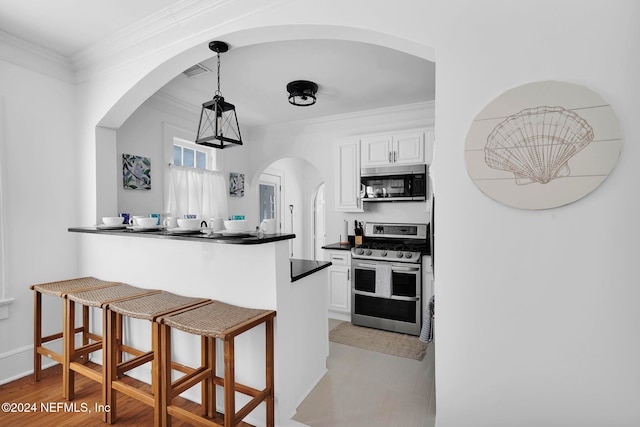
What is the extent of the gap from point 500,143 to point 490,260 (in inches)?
20.3

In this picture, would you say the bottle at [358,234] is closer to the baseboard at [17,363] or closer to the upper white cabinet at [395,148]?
the upper white cabinet at [395,148]

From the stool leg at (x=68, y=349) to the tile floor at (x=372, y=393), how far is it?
1.60 metres

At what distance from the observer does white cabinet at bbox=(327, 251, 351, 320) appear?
3771mm

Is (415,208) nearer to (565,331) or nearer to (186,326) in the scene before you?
(565,331)

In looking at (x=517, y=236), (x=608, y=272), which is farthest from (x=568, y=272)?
(x=517, y=236)

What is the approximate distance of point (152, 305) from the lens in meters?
1.95

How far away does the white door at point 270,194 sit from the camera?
5555 millimetres

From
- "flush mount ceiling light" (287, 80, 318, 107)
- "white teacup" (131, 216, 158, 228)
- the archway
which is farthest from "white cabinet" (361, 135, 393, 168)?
"white teacup" (131, 216, 158, 228)

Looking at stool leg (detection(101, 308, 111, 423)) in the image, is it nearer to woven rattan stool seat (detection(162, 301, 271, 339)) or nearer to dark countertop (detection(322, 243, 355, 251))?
A: woven rattan stool seat (detection(162, 301, 271, 339))

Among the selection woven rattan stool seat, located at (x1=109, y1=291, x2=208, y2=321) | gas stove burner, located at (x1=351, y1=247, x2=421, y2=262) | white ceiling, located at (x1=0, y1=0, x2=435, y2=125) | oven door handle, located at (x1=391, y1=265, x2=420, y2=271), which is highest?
white ceiling, located at (x1=0, y1=0, x2=435, y2=125)

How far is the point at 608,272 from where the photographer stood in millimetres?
1236

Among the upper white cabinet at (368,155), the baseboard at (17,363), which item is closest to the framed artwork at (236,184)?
the upper white cabinet at (368,155)

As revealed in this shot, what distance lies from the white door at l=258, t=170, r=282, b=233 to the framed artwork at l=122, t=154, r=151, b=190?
2.29 meters

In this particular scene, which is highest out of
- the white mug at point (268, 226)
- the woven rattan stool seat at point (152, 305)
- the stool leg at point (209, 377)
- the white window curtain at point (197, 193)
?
the white window curtain at point (197, 193)
